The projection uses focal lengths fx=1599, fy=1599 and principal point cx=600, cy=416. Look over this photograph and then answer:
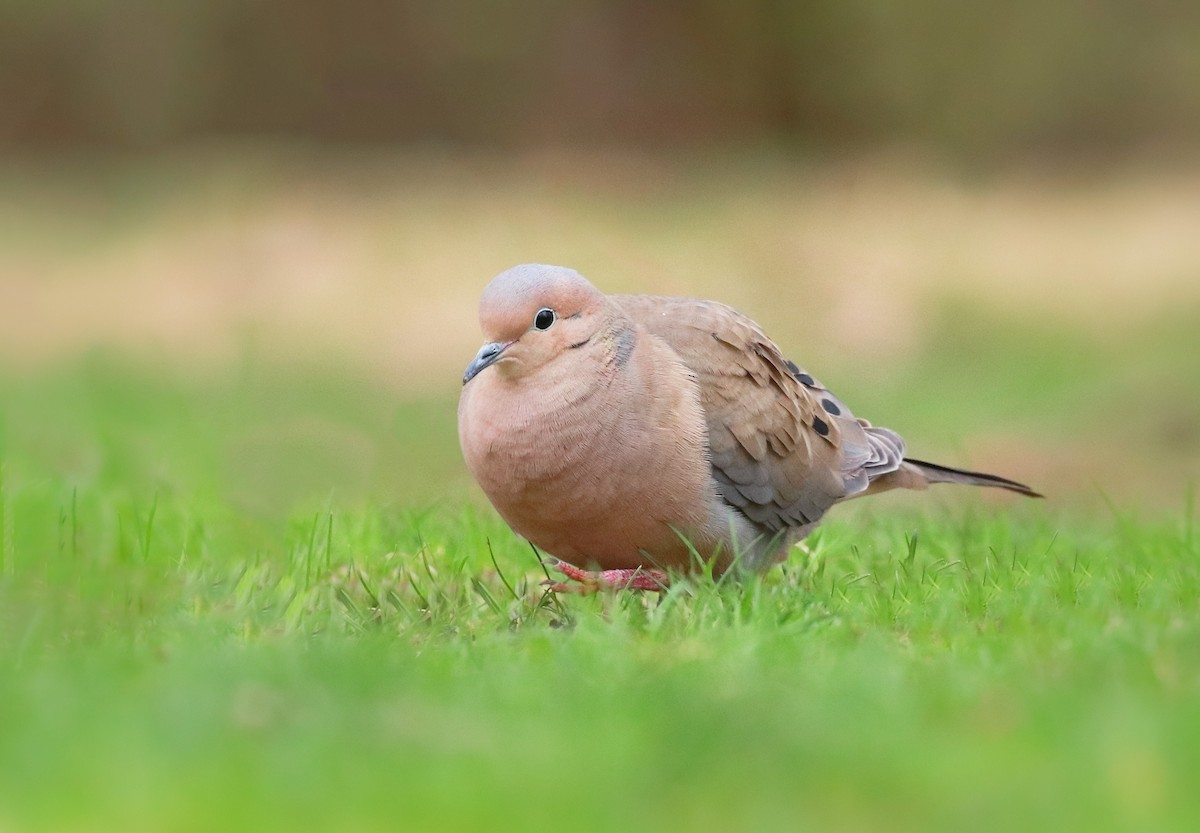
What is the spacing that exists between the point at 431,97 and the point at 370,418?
377 inches

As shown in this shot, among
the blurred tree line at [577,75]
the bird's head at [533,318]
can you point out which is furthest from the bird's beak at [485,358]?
the blurred tree line at [577,75]

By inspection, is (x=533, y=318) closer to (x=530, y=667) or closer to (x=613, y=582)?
(x=613, y=582)

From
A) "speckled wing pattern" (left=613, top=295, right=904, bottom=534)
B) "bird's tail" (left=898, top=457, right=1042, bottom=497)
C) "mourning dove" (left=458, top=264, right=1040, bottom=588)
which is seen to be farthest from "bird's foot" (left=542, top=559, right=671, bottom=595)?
"bird's tail" (left=898, top=457, right=1042, bottom=497)

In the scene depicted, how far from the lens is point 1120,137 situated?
59.4ft

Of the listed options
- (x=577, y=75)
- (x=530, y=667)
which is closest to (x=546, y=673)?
(x=530, y=667)

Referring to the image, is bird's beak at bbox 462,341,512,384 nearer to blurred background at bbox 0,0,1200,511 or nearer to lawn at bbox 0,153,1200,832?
lawn at bbox 0,153,1200,832

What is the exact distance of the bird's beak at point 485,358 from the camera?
4.72m

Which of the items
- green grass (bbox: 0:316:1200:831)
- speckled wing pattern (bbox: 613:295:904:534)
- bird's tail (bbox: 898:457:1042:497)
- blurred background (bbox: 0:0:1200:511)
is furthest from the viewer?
blurred background (bbox: 0:0:1200:511)

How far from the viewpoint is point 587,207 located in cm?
1556

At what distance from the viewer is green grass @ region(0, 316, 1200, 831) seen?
9.04 ft

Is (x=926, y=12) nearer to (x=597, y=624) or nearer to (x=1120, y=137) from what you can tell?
(x=1120, y=137)

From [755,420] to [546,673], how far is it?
6.01ft

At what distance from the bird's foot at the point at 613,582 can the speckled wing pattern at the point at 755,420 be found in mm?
402

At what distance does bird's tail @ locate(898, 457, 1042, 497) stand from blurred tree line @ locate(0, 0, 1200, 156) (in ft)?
38.5
